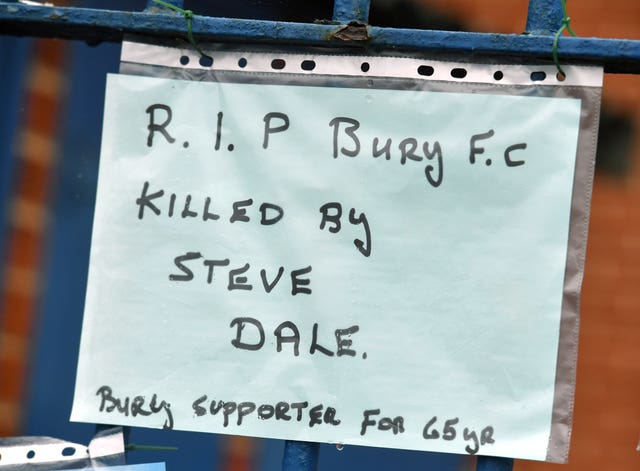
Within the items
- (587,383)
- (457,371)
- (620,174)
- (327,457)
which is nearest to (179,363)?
(457,371)

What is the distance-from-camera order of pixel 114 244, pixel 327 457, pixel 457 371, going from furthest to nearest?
pixel 327 457 < pixel 114 244 < pixel 457 371

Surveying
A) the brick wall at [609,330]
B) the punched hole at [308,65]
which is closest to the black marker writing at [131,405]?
the punched hole at [308,65]

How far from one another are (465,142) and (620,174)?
3.35 ft

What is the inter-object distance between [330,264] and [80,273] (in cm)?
93

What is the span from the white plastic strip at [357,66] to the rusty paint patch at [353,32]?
0.04 metres

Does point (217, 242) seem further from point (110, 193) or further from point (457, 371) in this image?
point (457, 371)

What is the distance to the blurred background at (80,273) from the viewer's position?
7.68 feet

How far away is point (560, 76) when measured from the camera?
166cm

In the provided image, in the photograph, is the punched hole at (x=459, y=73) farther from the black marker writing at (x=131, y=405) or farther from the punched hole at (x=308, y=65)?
the black marker writing at (x=131, y=405)

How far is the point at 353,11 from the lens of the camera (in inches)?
67.7

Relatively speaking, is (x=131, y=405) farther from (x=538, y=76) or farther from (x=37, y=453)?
(x=538, y=76)

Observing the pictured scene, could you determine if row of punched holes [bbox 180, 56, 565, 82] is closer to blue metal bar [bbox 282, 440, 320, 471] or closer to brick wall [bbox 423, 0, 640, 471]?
blue metal bar [bbox 282, 440, 320, 471]

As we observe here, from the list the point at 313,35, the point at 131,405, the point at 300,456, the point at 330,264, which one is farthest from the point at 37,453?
the point at 313,35

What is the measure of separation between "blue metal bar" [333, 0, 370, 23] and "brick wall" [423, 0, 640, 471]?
896 millimetres
